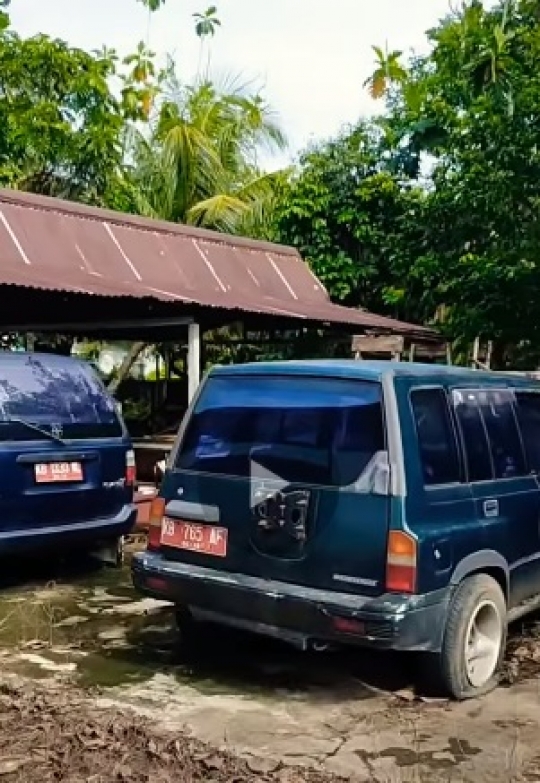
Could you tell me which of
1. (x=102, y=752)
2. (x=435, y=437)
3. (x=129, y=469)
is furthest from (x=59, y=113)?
(x=102, y=752)

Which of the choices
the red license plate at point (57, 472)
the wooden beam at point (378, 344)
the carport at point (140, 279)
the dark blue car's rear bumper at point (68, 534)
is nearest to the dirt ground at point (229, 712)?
the dark blue car's rear bumper at point (68, 534)

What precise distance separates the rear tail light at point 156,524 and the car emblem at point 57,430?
1550 millimetres

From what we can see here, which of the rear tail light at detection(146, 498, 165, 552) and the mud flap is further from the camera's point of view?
the mud flap

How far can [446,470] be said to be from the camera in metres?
4.47

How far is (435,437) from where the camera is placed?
14.6ft

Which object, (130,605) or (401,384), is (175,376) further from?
(401,384)

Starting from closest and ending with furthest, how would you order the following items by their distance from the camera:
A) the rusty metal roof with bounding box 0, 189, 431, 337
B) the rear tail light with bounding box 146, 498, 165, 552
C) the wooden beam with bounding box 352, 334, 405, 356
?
the rear tail light with bounding box 146, 498, 165, 552
the rusty metal roof with bounding box 0, 189, 431, 337
the wooden beam with bounding box 352, 334, 405, 356

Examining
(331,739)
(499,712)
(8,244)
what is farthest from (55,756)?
(8,244)

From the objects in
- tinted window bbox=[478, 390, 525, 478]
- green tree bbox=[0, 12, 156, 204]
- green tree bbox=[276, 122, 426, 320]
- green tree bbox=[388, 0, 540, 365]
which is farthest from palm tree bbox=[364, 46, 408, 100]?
tinted window bbox=[478, 390, 525, 478]

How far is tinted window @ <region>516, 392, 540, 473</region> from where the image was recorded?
17.2 feet

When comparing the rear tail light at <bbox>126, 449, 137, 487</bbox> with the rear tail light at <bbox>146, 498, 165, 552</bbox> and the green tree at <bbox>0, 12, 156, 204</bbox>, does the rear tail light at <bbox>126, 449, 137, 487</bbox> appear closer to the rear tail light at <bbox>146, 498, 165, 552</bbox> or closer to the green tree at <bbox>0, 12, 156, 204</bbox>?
the rear tail light at <bbox>146, 498, 165, 552</bbox>

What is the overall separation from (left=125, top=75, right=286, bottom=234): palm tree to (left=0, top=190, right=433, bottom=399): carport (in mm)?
5354

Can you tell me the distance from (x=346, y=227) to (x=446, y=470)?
43.7ft

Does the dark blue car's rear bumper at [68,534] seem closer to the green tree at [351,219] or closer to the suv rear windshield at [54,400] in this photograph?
the suv rear windshield at [54,400]
